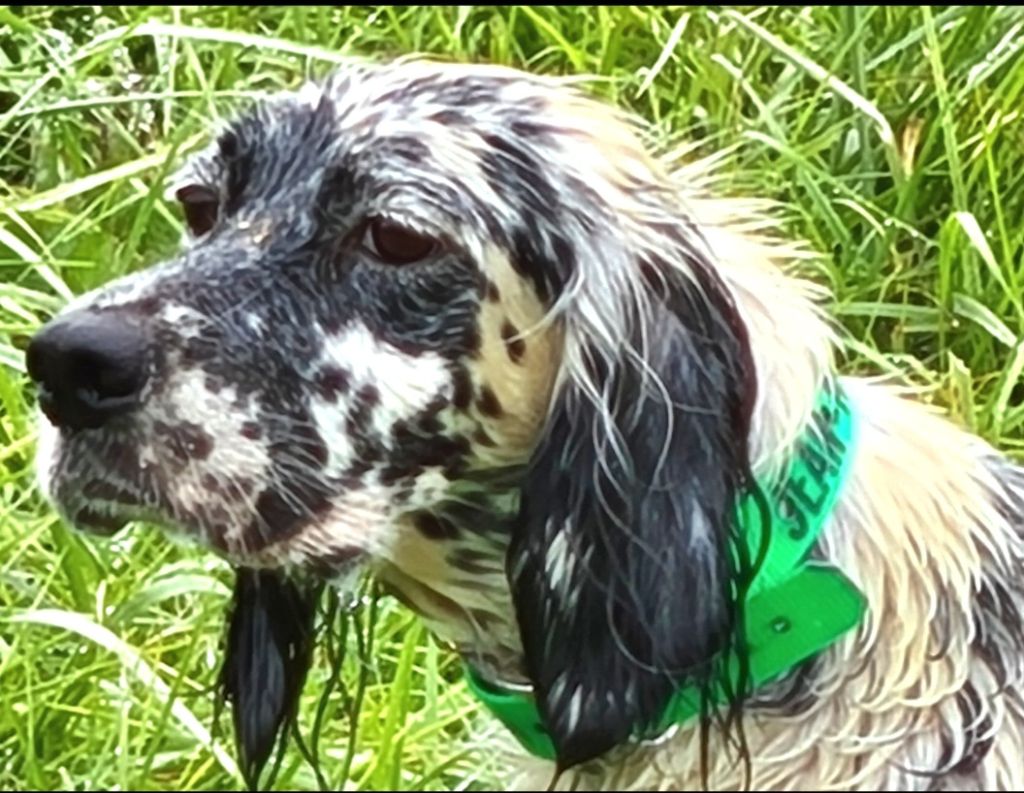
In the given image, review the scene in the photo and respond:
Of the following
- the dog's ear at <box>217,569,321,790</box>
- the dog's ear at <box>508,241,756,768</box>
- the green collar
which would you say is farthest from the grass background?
the green collar

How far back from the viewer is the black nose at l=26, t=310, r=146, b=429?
94.3 inches

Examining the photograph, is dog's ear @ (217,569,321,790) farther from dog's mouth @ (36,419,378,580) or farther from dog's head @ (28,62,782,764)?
dog's mouth @ (36,419,378,580)

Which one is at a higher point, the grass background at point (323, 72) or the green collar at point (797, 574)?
the green collar at point (797, 574)

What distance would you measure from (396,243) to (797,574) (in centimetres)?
59

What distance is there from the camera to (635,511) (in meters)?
2.59

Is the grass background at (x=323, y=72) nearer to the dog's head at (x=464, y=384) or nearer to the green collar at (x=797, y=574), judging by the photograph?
the dog's head at (x=464, y=384)

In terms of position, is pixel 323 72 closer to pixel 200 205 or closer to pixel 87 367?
pixel 200 205

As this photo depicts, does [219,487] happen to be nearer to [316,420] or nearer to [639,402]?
[316,420]

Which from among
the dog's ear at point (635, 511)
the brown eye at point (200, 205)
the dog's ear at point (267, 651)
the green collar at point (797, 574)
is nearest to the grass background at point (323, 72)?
the dog's ear at point (267, 651)

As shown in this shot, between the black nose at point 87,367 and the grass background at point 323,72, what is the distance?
22.9 inches

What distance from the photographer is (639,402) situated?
2.63 metres

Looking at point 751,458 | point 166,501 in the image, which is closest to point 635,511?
point 751,458

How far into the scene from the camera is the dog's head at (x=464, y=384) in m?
2.51

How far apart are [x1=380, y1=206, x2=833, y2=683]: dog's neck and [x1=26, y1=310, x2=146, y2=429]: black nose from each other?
1.45 feet
